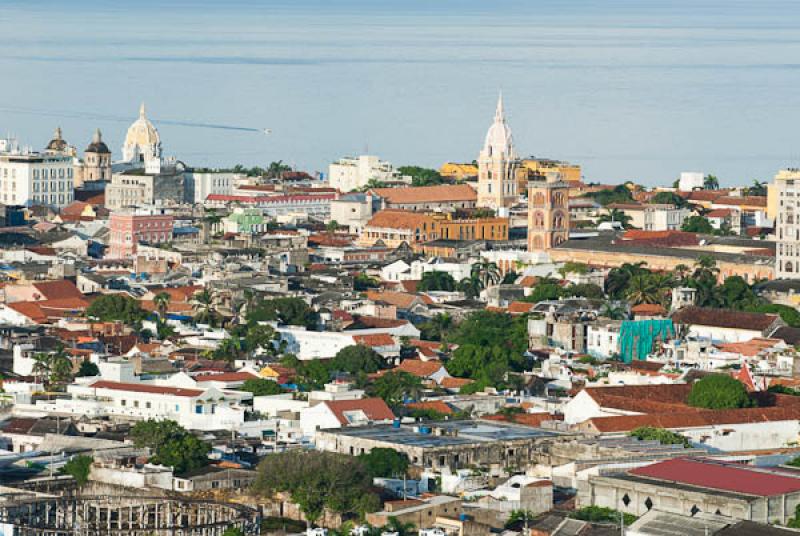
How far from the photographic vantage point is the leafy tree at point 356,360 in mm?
40625

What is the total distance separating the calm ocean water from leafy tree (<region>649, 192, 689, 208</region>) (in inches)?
362

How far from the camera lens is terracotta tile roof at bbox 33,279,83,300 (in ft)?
170

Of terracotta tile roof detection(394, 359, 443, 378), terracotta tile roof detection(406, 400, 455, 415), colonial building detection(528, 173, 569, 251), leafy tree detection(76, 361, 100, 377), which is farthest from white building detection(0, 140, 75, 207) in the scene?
terracotta tile roof detection(406, 400, 455, 415)

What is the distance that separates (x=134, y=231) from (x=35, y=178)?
15.6m

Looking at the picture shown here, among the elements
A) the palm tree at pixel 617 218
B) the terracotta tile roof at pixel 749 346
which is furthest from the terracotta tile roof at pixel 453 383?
the palm tree at pixel 617 218

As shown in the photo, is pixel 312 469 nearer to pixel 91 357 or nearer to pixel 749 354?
pixel 91 357

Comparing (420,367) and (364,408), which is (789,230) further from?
(364,408)

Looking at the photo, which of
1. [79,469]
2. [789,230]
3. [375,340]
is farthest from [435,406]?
[789,230]

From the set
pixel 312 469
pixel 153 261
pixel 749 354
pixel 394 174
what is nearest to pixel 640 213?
pixel 394 174

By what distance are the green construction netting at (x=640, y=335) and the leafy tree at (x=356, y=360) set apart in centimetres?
570

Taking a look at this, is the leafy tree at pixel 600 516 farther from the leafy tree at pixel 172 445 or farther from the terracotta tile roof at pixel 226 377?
the terracotta tile roof at pixel 226 377

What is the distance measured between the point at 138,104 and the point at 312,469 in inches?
3147

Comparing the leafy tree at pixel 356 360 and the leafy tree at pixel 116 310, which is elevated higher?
the leafy tree at pixel 116 310

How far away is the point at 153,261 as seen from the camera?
59844 millimetres
